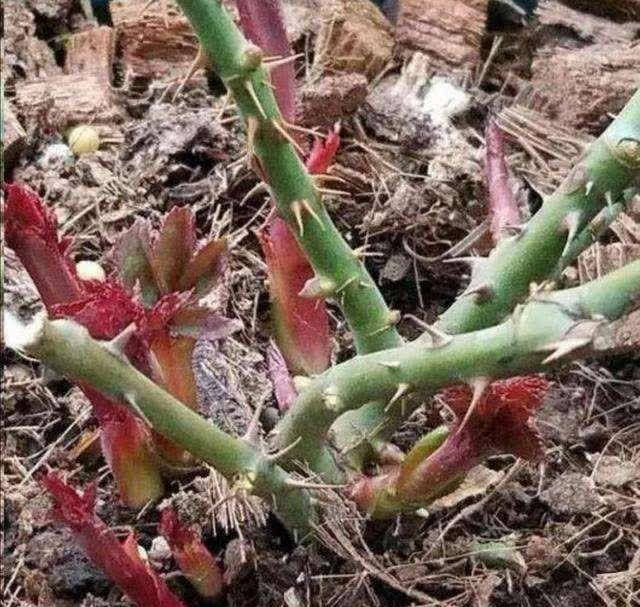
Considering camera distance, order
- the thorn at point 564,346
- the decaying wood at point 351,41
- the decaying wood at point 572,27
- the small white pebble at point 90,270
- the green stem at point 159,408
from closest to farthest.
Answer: the thorn at point 564,346 < the green stem at point 159,408 < the small white pebble at point 90,270 < the decaying wood at point 351,41 < the decaying wood at point 572,27

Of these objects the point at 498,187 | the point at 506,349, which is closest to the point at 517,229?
the point at 498,187

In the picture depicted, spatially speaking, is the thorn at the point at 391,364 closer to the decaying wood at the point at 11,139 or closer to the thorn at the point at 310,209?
the thorn at the point at 310,209

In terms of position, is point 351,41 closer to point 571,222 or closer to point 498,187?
point 498,187

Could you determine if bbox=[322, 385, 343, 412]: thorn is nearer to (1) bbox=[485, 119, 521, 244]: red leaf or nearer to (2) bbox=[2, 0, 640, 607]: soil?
(2) bbox=[2, 0, 640, 607]: soil

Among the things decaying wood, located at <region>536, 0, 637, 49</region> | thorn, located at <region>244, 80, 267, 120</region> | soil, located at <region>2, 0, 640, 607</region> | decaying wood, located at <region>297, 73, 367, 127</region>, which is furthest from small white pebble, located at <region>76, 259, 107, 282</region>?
decaying wood, located at <region>536, 0, 637, 49</region>

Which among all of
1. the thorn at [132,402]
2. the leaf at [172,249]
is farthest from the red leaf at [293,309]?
the thorn at [132,402]

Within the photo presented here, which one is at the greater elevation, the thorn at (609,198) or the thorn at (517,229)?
the thorn at (609,198)
